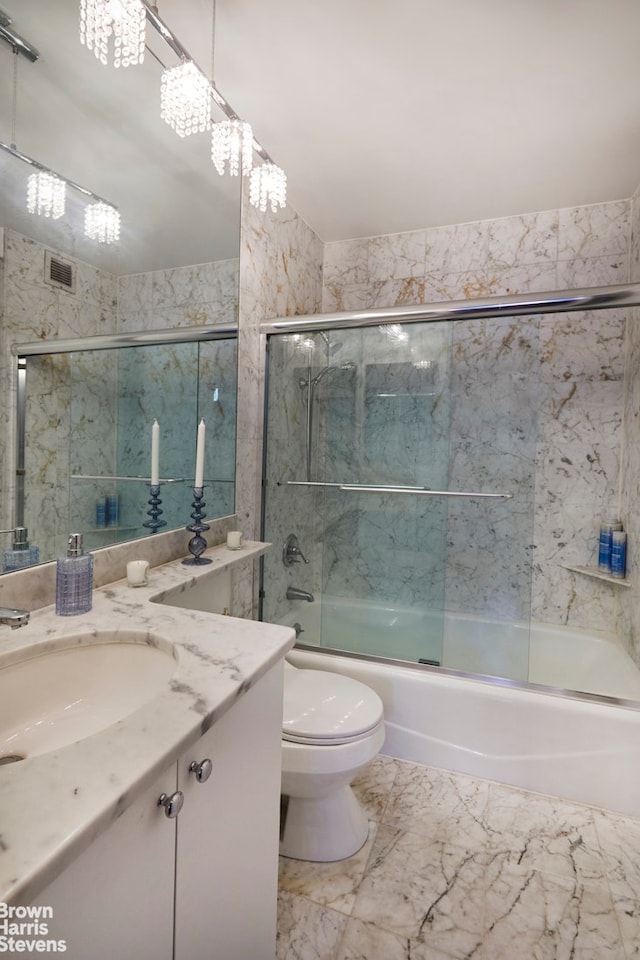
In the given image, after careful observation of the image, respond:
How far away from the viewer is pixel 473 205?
2453 mm

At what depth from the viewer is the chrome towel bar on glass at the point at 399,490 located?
2.22m

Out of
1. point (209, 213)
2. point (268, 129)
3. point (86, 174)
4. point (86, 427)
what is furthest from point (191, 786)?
point (268, 129)

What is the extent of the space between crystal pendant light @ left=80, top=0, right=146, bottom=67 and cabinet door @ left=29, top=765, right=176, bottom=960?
5.35ft

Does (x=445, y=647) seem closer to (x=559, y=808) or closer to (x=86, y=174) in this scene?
(x=559, y=808)

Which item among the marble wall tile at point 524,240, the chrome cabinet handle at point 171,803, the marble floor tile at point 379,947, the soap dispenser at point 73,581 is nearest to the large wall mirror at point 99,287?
the soap dispenser at point 73,581

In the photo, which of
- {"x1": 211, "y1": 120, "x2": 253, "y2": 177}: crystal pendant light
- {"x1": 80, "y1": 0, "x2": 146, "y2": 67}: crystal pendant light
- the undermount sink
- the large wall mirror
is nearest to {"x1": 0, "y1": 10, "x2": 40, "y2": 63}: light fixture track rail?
the large wall mirror

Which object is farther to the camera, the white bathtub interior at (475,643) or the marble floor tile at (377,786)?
the white bathtub interior at (475,643)

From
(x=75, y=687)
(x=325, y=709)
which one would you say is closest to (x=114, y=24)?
(x=75, y=687)

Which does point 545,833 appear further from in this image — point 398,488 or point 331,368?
point 331,368

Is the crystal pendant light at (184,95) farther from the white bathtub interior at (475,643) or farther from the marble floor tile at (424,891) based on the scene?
the marble floor tile at (424,891)

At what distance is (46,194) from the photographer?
1.08 metres

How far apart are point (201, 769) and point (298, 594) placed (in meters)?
1.69

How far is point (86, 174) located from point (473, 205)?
1983mm

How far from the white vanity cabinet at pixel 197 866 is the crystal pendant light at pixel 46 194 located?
1.13 metres
